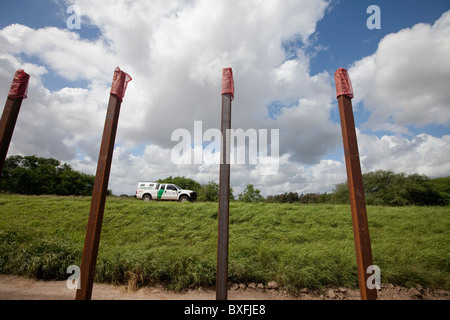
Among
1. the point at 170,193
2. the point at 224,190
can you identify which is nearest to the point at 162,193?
the point at 170,193

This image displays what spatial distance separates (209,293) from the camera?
3938mm

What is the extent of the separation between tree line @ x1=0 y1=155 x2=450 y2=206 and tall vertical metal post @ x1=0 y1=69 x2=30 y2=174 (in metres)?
21.2

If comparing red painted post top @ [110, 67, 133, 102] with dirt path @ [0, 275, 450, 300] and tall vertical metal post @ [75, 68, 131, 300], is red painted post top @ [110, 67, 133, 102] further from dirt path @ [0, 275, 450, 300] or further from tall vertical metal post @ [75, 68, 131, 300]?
dirt path @ [0, 275, 450, 300]

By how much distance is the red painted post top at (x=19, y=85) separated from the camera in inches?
105

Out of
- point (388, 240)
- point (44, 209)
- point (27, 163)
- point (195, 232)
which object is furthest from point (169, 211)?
point (27, 163)

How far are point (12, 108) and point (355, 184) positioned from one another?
4.28m

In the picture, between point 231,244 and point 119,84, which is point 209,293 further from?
point 119,84

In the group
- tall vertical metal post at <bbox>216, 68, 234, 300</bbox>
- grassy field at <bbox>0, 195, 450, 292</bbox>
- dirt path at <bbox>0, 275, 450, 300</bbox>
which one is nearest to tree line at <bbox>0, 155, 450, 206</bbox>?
grassy field at <bbox>0, 195, 450, 292</bbox>

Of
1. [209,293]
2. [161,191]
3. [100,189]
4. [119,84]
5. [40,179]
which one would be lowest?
[209,293]

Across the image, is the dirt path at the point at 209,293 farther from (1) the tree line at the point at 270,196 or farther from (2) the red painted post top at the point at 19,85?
(1) the tree line at the point at 270,196

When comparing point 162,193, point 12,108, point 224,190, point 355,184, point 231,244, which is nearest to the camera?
point 355,184

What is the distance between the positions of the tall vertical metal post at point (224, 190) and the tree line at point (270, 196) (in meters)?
20.1

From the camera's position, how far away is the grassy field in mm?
4172

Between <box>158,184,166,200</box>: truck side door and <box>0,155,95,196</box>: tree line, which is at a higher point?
<box>0,155,95,196</box>: tree line
